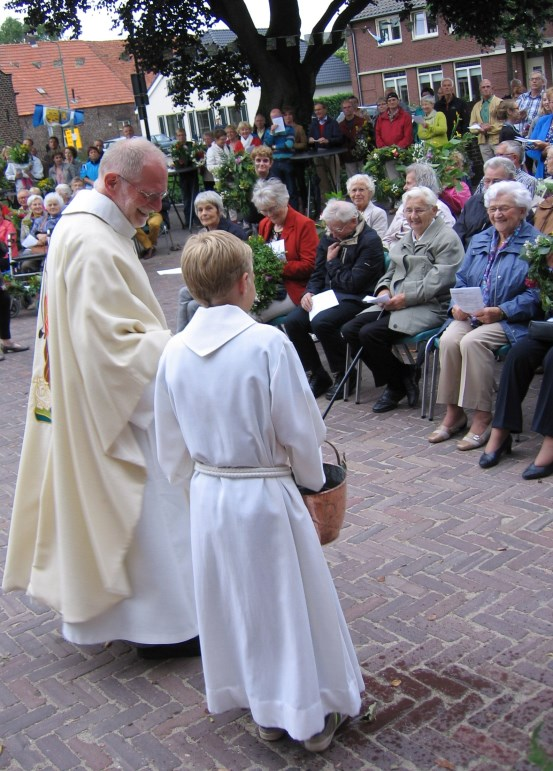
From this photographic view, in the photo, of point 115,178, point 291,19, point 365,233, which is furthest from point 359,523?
point 291,19

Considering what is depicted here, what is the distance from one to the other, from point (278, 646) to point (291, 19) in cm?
1921

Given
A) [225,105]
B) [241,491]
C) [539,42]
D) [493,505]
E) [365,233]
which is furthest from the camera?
[225,105]

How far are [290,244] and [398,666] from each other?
4841 millimetres

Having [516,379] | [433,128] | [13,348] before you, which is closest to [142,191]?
[516,379]

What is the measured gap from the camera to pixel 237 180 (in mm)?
14023

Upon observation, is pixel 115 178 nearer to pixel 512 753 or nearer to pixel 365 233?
pixel 512 753

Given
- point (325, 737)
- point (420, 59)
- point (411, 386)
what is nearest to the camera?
point (325, 737)

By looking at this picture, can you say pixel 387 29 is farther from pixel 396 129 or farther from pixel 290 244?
pixel 290 244

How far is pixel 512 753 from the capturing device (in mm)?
2969

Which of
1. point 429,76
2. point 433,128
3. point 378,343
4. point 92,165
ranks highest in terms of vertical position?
point 429,76

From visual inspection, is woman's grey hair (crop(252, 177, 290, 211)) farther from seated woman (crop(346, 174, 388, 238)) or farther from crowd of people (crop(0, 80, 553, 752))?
crowd of people (crop(0, 80, 553, 752))

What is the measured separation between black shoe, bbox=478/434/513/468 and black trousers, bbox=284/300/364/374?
194cm

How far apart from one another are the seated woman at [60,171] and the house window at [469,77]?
33.5 metres

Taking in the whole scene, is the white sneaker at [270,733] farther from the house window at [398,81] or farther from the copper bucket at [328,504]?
the house window at [398,81]
